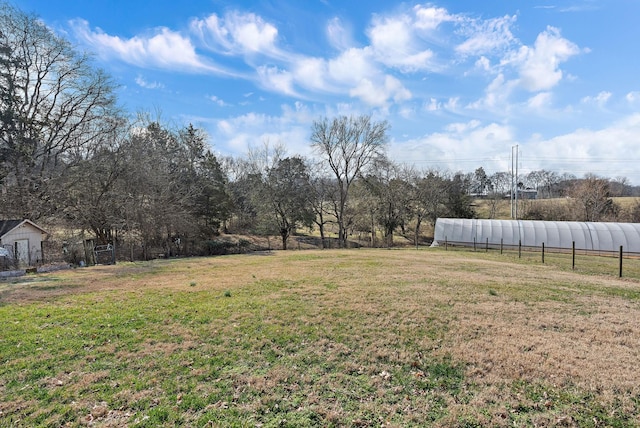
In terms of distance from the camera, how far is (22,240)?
15.8m

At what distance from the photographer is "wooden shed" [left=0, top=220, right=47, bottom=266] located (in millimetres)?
14881

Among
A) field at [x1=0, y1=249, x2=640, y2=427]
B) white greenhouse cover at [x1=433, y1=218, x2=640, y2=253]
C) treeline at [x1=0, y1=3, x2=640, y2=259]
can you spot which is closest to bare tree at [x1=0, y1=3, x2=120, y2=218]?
treeline at [x1=0, y1=3, x2=640, y2=259]

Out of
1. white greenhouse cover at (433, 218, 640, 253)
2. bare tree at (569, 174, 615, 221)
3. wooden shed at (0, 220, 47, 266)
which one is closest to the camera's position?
wooden shed at (0, 220, 47, 266)

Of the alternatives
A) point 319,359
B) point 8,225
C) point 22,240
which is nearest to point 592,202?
point 319,359

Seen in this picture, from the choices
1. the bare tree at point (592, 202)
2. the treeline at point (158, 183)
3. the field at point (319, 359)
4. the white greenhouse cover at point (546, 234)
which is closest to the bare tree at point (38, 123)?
the treeline at point (158, 183)

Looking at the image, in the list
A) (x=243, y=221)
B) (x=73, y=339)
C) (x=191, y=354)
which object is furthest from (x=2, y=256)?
(x=243, y=221)

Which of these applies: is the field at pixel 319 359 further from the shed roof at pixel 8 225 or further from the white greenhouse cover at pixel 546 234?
the white greenhouse cover at pixel 546 234

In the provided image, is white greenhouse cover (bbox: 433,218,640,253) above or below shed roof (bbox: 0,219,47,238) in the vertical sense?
below

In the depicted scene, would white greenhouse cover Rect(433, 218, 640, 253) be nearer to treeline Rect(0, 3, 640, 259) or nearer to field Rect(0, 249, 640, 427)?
treeline Rect(0, 3, 640, 259)

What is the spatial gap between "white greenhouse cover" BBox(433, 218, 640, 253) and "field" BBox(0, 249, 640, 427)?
20.3m

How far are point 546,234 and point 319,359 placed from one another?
27814mm

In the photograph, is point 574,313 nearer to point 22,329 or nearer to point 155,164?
point 22,329

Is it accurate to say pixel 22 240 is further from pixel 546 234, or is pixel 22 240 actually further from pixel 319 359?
pixel 546 234

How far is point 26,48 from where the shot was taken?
19.2 metres
